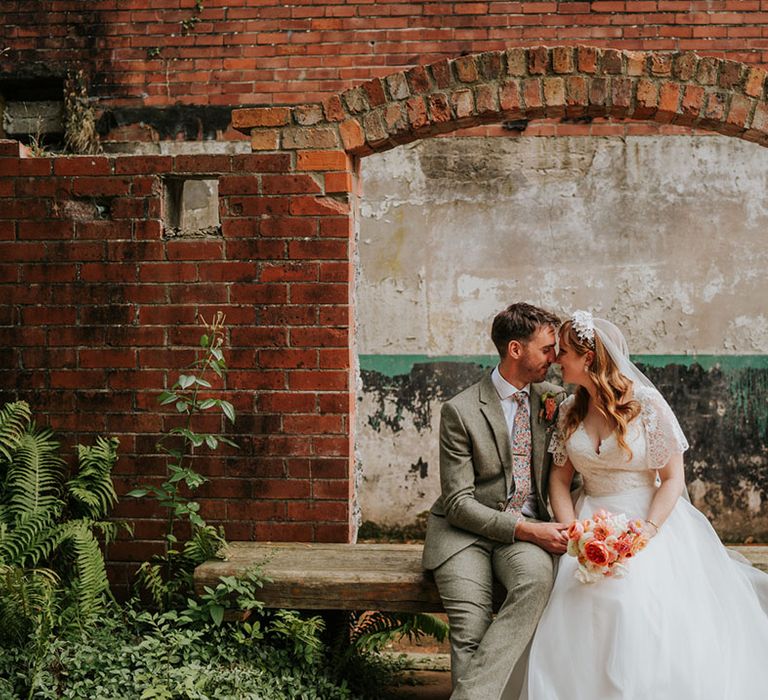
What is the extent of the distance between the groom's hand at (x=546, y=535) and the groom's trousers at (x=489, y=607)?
0.04 metres

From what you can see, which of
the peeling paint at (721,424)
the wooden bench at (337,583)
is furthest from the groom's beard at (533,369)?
the peeling paint at (721,424)

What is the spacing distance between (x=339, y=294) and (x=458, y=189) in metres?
3.48

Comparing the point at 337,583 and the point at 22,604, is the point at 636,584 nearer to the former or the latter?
the point at 337,583

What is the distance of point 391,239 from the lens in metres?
7.74

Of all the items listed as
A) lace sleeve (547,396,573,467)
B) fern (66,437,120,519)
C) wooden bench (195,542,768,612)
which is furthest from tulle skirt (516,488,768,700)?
fern (66,437,120,519)

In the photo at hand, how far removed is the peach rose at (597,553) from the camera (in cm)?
346

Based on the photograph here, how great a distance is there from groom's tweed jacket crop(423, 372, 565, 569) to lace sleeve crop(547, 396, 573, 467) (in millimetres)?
54

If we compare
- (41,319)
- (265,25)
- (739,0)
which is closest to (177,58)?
(265,25)

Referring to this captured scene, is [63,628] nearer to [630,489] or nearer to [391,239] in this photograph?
[630,489]

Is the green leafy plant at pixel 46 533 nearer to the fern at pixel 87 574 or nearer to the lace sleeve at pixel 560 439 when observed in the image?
the fern at pixel 87 574

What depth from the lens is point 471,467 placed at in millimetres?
4020

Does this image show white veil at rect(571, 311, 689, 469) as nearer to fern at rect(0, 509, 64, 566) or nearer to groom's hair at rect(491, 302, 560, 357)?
groom's hair at rect(491, 302, 560, 357)

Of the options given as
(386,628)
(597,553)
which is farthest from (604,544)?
(386,628)

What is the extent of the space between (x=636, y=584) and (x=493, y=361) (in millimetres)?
4221
